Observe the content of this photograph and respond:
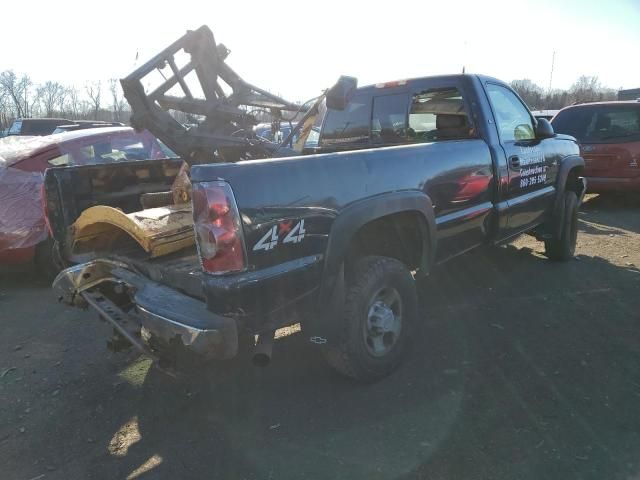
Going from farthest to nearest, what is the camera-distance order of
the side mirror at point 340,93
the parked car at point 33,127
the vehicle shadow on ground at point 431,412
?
1. the parked car at point 33,127
2. the side mirror at point 340,93
3. the vehicle shadow on ground at point 431,412

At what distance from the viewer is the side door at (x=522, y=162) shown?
457 centimetres

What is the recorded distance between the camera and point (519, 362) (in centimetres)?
361

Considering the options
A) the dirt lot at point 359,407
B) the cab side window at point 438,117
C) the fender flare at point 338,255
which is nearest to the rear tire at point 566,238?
the dirt lot at point 359,407

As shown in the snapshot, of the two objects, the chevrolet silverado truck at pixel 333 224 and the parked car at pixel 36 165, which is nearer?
the chevrolet silverado truck at pixel 333 224

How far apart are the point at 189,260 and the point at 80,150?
4.13 m

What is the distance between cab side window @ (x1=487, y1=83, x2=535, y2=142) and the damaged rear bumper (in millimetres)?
3207

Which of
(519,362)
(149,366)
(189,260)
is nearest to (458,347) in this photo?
(519,362)

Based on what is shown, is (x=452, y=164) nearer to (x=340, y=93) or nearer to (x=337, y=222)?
(x=340, y=93)

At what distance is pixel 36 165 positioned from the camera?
5.95 meters

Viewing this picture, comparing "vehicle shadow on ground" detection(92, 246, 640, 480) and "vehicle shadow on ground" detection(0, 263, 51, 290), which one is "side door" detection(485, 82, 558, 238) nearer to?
"vehicle shadow on ground" detection(92, 246, 640, 480)

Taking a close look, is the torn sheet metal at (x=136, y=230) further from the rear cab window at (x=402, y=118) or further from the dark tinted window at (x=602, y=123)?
the dark tinted window at (x=602, y=123)

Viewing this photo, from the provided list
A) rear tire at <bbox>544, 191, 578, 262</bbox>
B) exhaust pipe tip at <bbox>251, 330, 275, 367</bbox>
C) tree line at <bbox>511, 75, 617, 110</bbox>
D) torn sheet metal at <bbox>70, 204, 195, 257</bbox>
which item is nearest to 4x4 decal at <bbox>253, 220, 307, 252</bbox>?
exhaust pipe tip at <bbox>251, 330, 275, 367</bbox>

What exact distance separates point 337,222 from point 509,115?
2.81 m

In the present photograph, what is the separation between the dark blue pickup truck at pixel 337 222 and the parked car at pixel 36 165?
197 centimetres
